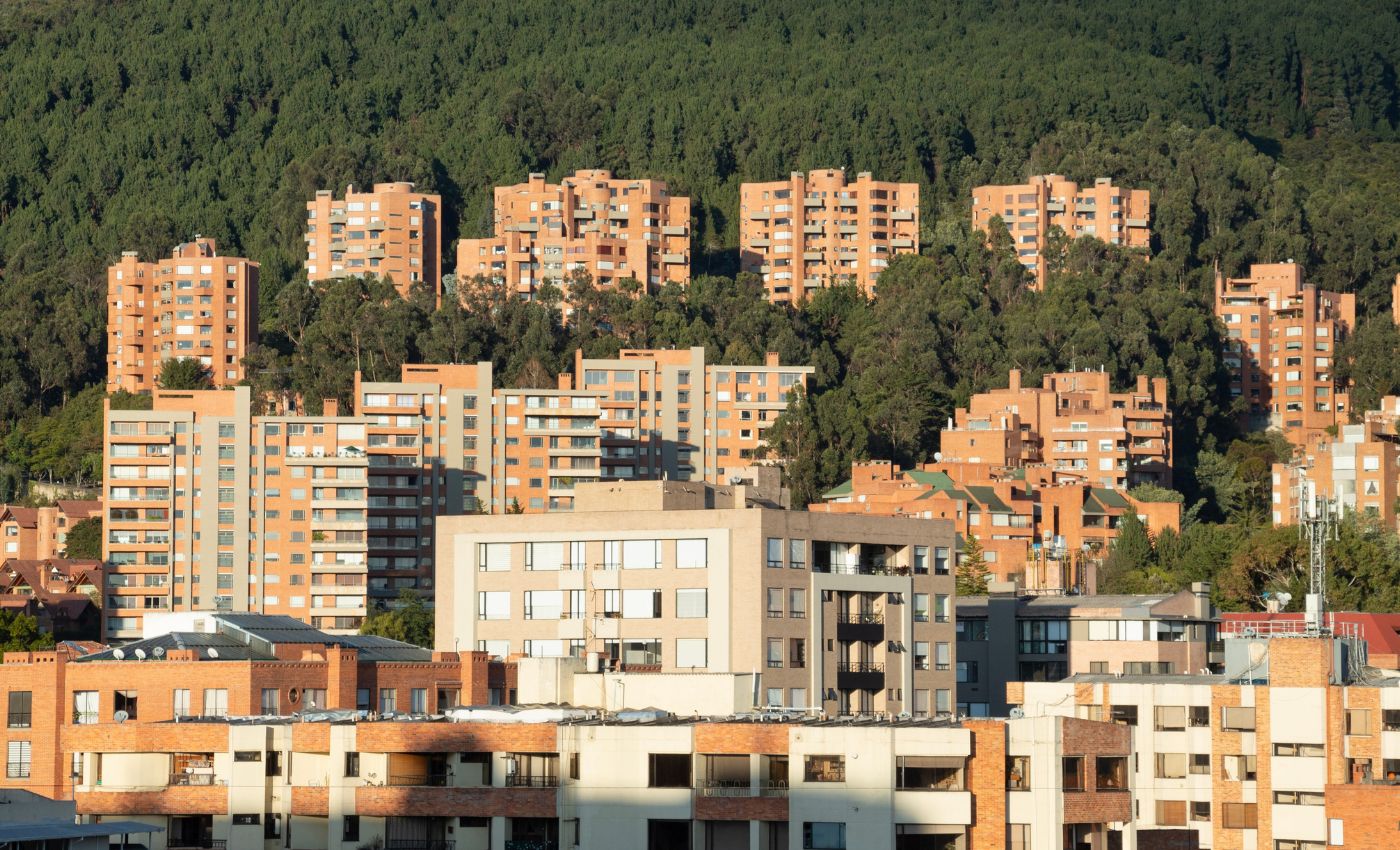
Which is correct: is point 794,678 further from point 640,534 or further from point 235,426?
point 235,426

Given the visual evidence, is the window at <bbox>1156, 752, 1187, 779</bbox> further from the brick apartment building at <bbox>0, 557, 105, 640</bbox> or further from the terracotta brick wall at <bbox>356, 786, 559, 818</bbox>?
the brick apartment building at <bbox>0, 557, 105, 640</bbox>

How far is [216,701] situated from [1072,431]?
10346cm

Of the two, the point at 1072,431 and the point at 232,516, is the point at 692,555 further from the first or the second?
the point at 1072,431

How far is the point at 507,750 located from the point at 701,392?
117 m

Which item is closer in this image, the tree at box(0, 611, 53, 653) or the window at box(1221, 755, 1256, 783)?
the window at box(1221, 755, 1256, 783)

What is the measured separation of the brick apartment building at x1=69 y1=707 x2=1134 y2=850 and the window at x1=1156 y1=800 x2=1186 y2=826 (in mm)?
13249

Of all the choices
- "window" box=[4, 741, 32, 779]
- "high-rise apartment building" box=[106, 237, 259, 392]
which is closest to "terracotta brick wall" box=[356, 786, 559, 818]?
"window" box=[4, 741, 32, 779]

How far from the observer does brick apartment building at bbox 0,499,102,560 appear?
158 meters

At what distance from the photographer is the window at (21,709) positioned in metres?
67.7

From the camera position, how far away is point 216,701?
6906 centimetres

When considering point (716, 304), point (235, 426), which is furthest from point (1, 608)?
point (716, 304)

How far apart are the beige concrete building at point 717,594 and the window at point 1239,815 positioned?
14.5 m

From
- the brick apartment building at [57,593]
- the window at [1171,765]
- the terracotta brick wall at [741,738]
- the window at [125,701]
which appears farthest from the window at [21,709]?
the brick apartment building at [57,593]

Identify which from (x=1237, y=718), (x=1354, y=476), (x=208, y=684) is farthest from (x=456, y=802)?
(x=1354, y=476)
